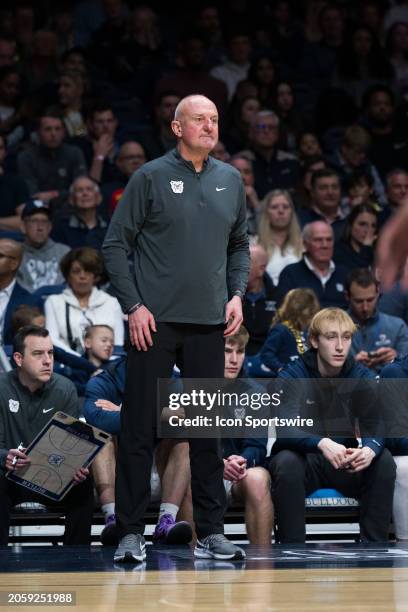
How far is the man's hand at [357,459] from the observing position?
6547 millimetres

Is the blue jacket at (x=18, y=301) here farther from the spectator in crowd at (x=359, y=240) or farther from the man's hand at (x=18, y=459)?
the spectator in crowd at (x=359, y=240)

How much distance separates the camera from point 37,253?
30.5 ft

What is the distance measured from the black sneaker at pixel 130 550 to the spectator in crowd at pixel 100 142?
5.80 metres

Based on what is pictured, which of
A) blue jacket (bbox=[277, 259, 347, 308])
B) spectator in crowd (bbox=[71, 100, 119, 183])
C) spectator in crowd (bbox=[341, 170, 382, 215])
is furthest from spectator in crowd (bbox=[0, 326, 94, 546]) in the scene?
spectator in crowd (bbox=[341, 170, 382, 215])

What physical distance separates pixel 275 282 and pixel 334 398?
2.68m

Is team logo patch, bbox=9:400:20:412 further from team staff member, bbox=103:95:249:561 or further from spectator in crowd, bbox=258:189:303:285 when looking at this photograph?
spectator in crowd, bbox=258:189:303:285

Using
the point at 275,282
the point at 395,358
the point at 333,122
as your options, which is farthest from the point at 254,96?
the point at 395,358

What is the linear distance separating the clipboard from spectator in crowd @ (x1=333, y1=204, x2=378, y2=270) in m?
3.92

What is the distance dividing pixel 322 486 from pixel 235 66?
6950mm

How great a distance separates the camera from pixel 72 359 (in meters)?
7.91

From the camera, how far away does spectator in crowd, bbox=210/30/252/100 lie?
1277 cm

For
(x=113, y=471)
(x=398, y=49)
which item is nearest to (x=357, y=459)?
(x=113, y=471)

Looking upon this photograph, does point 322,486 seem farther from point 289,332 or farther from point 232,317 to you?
point 232,317

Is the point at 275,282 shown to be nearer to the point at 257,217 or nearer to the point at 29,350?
the point at 257,217
